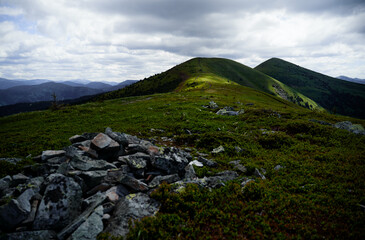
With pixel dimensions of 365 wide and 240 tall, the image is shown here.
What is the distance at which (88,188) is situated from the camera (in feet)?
29.6

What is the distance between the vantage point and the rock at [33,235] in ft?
20.3

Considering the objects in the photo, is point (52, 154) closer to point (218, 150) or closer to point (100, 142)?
point (100, 142)

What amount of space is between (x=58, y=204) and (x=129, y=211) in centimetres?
287

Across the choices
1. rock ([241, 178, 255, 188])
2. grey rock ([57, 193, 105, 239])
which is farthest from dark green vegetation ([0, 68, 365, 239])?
grey rock ([57, 193, 105, 239])

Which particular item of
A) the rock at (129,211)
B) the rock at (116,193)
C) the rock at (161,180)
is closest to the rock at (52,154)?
the rock at (116,193)

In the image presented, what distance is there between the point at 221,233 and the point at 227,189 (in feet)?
9.33

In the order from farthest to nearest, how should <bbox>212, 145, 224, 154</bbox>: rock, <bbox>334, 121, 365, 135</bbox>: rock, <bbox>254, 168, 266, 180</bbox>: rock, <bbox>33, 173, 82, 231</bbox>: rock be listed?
<bbox>334, 121, 365, 135</bbox>: rock, <bbox>212, 145, 224, 154</bbox>: rock, <bbox>254, 168, 266, 180</bbox>: rock, <bbox>33, 173, 82, 231</bbox>: rock

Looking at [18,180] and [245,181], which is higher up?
[18,180]

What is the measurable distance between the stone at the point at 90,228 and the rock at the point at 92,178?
2.11m

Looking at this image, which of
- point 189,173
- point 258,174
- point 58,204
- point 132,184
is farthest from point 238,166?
point 58,204

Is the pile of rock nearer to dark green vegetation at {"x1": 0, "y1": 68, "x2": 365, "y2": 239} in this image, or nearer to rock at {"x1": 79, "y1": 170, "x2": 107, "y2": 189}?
rock at {"x1": 79, "y1": 170, "x2": 107, "y2": 189}

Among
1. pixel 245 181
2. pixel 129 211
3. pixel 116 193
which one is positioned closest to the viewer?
pixel 129 211

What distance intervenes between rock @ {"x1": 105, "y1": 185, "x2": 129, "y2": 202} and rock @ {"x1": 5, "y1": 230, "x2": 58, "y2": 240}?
233 centimetres

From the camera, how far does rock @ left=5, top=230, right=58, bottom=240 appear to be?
619 centimetres
